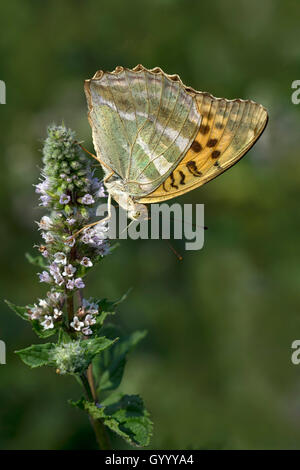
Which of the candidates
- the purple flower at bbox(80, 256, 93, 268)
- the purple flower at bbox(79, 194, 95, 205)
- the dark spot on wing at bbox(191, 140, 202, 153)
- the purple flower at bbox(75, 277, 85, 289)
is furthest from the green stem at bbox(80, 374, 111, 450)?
the dark spot on wing at bbox(191, 140, 202, 153)

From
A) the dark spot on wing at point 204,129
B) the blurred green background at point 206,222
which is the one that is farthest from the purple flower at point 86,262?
the blurred green background at point 206,222

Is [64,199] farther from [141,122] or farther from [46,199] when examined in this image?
[141,122]

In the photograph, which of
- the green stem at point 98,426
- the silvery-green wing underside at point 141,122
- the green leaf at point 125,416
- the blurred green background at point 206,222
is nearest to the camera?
the green leaf at point 125,416

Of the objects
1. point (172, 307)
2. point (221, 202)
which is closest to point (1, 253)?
point (172, 307)

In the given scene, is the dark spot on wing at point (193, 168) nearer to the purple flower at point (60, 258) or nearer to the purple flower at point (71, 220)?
the purple flower at point (71, 220)
